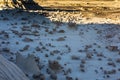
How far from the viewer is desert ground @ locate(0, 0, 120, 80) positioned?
1235 centimetres

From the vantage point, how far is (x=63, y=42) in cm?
1670

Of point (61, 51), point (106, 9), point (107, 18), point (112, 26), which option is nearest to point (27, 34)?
point (61, 51)

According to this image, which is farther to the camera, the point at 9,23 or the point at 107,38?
the point at 9,23

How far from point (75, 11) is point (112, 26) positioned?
624 centimetres

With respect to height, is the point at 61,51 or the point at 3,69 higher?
the point at 3,69

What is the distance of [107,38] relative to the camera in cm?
1775

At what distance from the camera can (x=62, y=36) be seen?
58.7 ft

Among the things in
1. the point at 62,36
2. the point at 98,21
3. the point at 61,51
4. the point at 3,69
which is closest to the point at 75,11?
the point at 98,21

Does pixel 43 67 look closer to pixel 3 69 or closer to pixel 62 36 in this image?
pixel 62 36

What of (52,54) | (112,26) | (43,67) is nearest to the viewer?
(43,67)

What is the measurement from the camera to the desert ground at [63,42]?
12.4 m

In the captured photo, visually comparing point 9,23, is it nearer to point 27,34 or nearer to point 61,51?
point 27,34

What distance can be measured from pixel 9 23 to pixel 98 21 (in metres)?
5.22

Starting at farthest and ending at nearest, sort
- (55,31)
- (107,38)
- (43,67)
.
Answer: (55,31)
(107,38)
(43,67)
